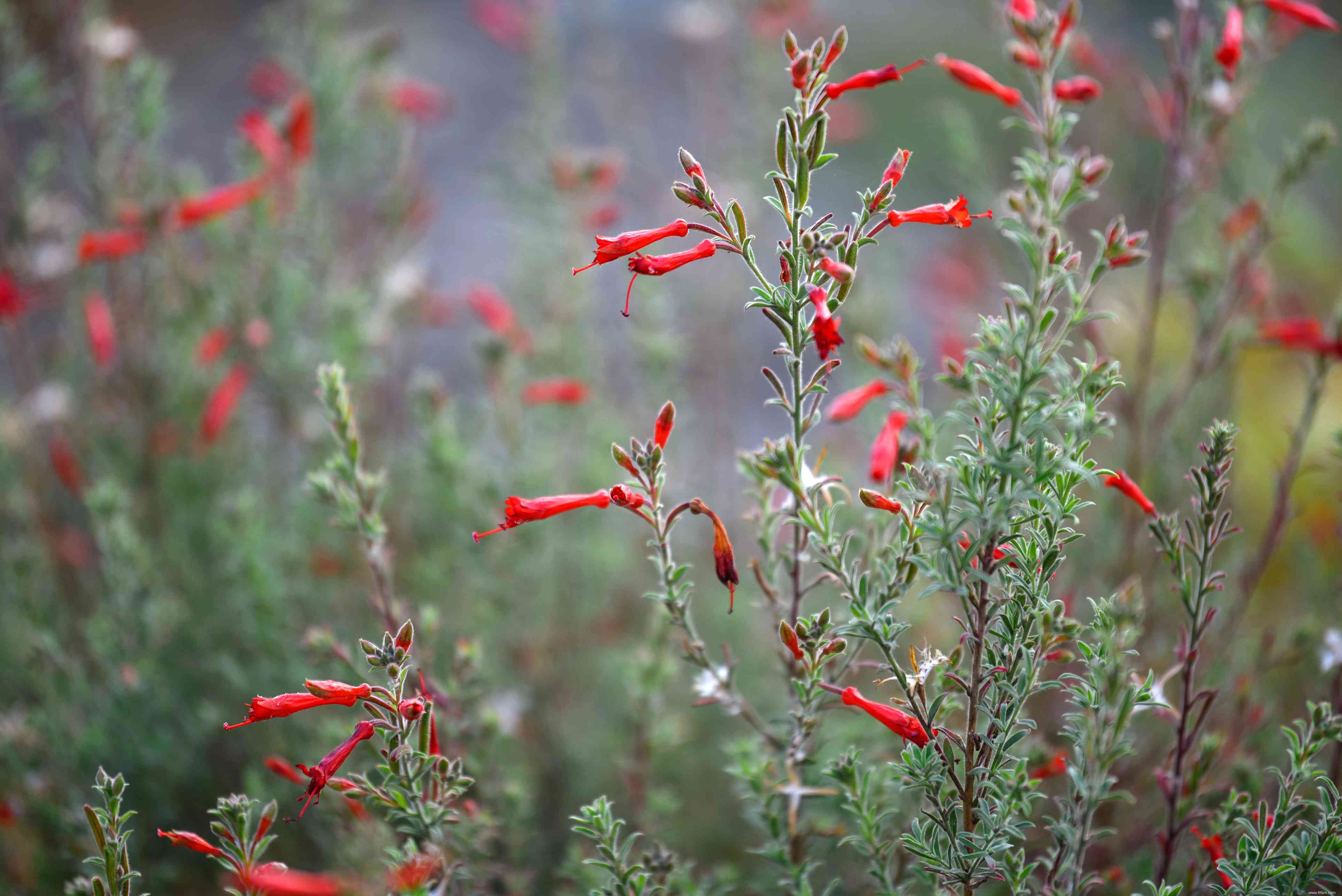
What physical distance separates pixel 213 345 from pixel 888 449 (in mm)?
2590

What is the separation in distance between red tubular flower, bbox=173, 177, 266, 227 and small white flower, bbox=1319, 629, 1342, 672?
125 inches

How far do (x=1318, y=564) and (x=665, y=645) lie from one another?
6.33ft

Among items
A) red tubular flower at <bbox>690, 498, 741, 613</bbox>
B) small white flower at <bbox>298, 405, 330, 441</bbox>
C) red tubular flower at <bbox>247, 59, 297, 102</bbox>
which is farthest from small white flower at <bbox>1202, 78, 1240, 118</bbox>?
red tubular flower at <bbox>247, 59, 297, 102</bbox>

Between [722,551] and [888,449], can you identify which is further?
[888,449]

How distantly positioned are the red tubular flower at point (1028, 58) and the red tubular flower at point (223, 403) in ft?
9.00

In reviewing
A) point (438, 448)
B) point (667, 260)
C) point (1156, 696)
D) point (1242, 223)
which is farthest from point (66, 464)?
point (1242, 223)

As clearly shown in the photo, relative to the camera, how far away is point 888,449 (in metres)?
1.45

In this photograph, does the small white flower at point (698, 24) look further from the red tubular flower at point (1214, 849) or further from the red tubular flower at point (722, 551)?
the red tubular flower at point (1214, 849)

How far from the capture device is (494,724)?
1817 millimetres

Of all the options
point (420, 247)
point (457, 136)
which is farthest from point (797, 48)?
point (457, 136)

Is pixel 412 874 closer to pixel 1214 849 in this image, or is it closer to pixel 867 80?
pixel 1214 849

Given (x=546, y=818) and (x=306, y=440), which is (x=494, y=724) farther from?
(x=306, y=440)

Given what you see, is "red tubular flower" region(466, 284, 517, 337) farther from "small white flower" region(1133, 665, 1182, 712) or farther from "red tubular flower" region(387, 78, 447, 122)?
"small white flower" region(1133, 665, 1182, 712)

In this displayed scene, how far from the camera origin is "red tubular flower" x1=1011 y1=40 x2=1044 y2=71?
1.35m
